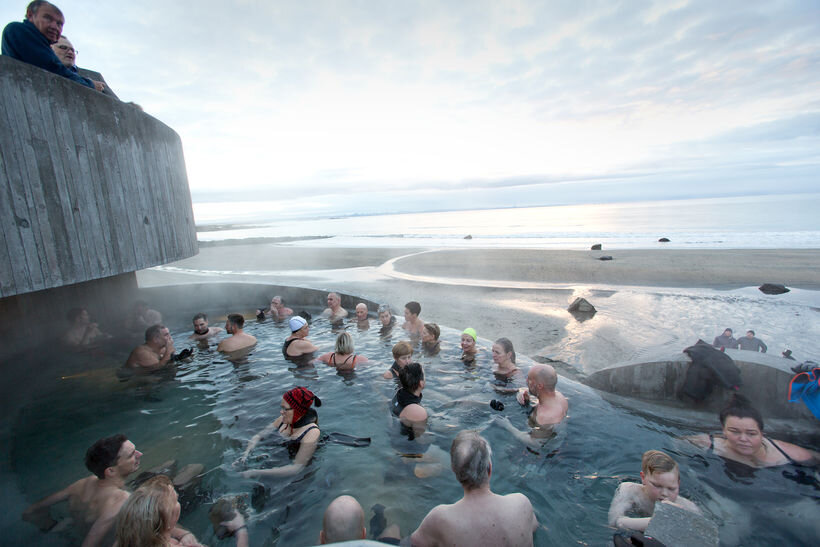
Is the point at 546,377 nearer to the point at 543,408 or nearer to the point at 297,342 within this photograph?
the point at 543,408

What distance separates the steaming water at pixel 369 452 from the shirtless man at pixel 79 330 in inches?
64.5

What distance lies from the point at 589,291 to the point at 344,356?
9736 mm

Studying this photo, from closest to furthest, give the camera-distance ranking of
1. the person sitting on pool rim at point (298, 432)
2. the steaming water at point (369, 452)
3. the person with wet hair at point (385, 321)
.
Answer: the steaming water at point (369, 452) < the person sitting on pool rim at point (298, 432) < the person with wet hair at point (385, 321)

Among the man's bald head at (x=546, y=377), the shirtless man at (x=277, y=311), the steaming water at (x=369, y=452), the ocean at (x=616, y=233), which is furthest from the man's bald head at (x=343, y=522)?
the ocean at (x=616, y=233)

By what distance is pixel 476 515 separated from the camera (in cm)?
263

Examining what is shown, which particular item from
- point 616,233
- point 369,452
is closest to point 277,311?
point 369,452

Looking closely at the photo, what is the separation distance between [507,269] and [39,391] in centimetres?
1658

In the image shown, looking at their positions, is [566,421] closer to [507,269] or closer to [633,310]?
[633,310]

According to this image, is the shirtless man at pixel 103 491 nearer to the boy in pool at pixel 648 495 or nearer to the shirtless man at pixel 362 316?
the boy in pool at pixel 648 495

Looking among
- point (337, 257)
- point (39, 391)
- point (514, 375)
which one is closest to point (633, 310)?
point (514, 375)

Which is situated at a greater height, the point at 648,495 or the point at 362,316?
the point at 648,495

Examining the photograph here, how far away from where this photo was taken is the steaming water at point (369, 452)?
355 cm

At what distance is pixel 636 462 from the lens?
4355 mm

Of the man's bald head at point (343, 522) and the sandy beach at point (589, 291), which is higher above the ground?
the man's bald head at point (343, 522)
